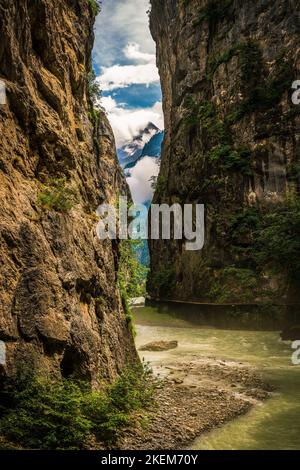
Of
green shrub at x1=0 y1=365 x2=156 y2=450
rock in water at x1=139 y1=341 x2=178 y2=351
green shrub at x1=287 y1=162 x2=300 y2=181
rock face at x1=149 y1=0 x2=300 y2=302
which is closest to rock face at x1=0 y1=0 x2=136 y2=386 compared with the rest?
green shrub at x1=0 y1=365 x2=156 y2=450

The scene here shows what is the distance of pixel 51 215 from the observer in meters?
9.94

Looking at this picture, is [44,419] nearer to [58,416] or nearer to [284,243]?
[58,416]

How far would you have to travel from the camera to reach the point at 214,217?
31.7m

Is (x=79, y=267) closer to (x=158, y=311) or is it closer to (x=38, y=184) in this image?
(x=38, y=184)

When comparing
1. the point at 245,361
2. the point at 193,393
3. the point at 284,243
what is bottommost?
the point at 245,361

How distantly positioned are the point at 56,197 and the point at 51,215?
0.52 metres

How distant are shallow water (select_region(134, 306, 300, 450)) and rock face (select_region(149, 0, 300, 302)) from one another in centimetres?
327

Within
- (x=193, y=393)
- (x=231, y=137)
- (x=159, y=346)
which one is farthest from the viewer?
(x=231, y=137)

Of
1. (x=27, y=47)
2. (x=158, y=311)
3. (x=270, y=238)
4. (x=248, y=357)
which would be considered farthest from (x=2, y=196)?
(x=158, y=311)

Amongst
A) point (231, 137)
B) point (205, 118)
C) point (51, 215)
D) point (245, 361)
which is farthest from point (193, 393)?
point (205, 118)

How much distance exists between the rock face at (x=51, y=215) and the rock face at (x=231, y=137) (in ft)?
56.2

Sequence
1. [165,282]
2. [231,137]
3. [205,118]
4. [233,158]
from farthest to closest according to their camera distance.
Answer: [165,282]
[205,118]
[231,137]
[233,158]

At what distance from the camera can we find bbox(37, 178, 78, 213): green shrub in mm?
9938

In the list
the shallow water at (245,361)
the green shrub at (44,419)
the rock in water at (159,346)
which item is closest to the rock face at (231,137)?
the shallow water at (245,361)
